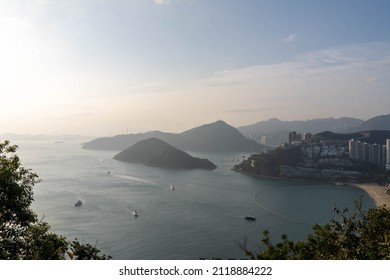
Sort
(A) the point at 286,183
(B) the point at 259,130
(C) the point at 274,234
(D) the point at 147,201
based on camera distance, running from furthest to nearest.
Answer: (B) the point at 259,130 < (A) the point at 286,183 < (D) the point at 147,201 < (C) the point at 274,234

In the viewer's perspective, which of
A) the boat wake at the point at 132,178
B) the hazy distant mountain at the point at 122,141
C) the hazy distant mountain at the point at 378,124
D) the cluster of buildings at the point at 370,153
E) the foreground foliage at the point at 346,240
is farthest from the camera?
the hazy distant mountain at the point at 122,141

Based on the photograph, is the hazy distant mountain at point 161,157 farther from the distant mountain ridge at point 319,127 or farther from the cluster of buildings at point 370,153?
the distant mountain ridge at point 319,127

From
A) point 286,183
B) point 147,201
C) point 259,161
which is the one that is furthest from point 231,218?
point 259,161

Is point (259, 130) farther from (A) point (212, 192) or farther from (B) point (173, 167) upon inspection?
(A) point (212, 192)

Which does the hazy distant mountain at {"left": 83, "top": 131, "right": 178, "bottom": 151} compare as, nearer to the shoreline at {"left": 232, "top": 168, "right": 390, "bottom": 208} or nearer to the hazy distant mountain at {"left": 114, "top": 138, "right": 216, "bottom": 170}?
the hazy distant mountain at {"left": 114, "top": 138, "right": 216, "bottom": 170}

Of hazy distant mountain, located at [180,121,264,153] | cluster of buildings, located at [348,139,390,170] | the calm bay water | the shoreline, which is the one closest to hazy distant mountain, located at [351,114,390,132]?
hazy distant mountain, located at [180,121,264,153]

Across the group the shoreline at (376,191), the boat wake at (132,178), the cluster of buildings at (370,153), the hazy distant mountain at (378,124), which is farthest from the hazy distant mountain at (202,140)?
the shoreline at (376,191)

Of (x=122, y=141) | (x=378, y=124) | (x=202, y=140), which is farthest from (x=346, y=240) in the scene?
(x=122, y=141)
